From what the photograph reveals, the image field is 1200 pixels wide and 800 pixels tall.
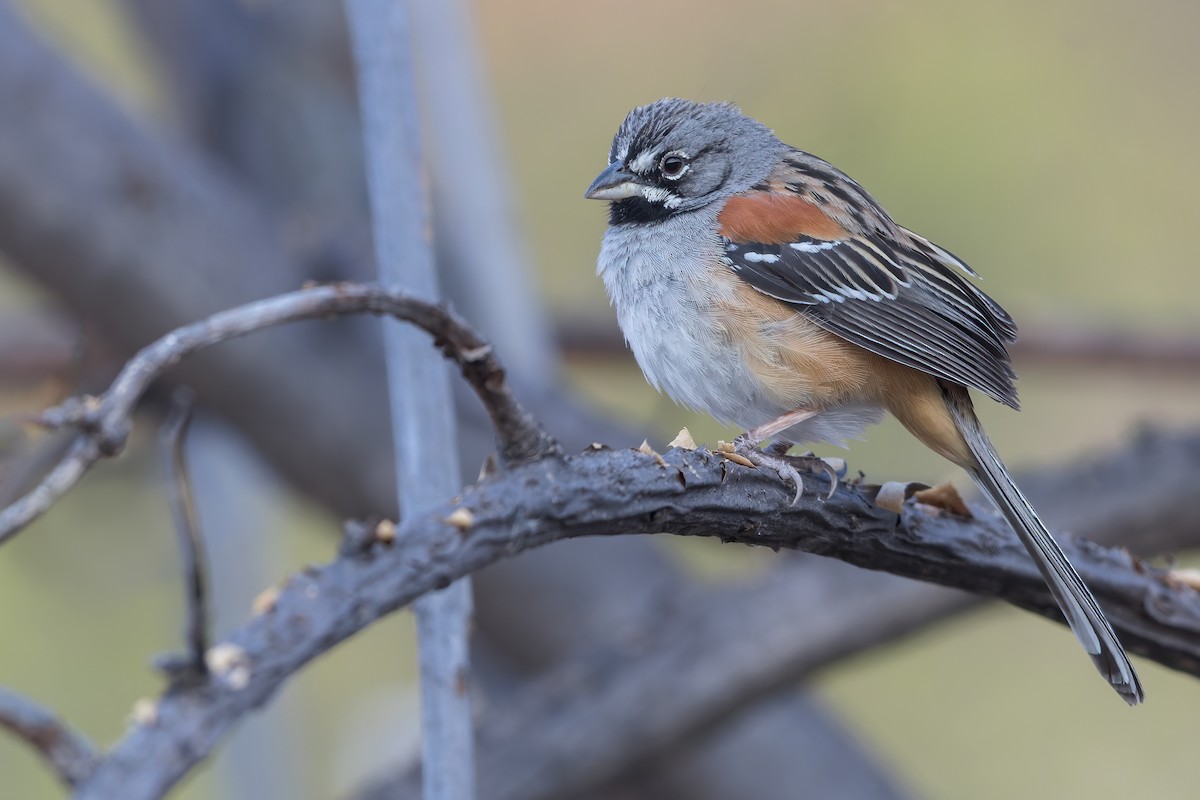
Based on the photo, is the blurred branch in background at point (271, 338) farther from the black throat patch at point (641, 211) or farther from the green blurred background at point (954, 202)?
the green blurred background at point (954, 202)

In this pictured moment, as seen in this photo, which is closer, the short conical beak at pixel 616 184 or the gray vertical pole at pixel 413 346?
the gray vertical pole at pixel 413 346

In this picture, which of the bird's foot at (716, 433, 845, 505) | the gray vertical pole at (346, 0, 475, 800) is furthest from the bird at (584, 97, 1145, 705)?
the gray vertical pole at (346, 0, 475, 800)

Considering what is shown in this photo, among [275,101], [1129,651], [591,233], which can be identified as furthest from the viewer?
[591,233]

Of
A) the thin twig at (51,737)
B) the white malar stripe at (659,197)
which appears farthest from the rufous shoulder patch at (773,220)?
the thin twig at (51,737)

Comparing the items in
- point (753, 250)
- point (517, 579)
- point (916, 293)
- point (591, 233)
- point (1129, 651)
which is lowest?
point (1129, 651)

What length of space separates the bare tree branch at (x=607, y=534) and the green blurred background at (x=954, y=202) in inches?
164

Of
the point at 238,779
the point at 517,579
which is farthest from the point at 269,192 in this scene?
the point at 238,779

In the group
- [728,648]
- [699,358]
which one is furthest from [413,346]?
[728,648]

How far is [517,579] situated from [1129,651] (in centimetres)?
244

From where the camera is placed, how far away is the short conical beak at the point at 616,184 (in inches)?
117

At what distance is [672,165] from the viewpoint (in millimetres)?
3055

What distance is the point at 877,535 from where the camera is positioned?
2.10 meters

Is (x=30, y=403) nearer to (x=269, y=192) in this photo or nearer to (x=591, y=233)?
(x=269, y=192)

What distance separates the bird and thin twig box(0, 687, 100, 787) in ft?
4.58
